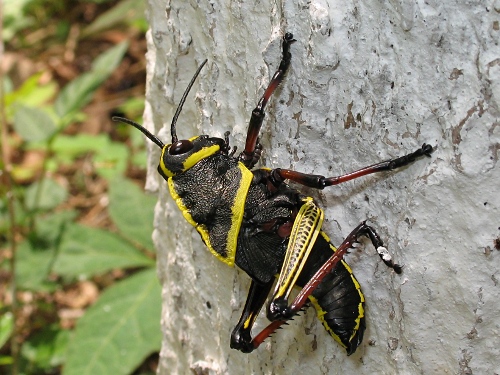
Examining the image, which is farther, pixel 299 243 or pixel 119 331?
pixel 119 331

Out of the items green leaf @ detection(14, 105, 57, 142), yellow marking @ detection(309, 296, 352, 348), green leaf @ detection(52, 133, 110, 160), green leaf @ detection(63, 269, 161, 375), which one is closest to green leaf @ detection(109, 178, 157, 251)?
green leaf @ detection(63, 269, 161, 375)

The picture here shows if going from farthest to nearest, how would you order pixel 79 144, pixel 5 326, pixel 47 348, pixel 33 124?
pixel 79 144 < pixel 47 348 < pixel 33 124 < pixel 5 326

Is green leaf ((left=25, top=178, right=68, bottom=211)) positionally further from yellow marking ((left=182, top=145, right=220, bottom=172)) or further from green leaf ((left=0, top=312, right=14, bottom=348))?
yellow marking ((left=182, top=145, right=220, bottom=172))

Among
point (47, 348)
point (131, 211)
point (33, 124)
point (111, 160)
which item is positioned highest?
point (33, 124)

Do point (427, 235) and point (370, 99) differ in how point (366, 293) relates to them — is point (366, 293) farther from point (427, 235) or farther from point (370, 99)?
point (370, 99)

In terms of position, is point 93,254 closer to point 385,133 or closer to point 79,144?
point 79,144

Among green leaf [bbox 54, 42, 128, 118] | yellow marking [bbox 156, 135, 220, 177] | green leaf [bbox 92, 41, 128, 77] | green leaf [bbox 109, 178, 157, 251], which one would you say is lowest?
green leaf [bbox 109, 178, 157, 251]

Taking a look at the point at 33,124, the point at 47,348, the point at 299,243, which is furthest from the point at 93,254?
the point at 299,243

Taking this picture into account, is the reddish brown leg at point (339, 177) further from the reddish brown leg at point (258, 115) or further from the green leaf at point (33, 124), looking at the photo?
the green leaf at point (33, 124)
